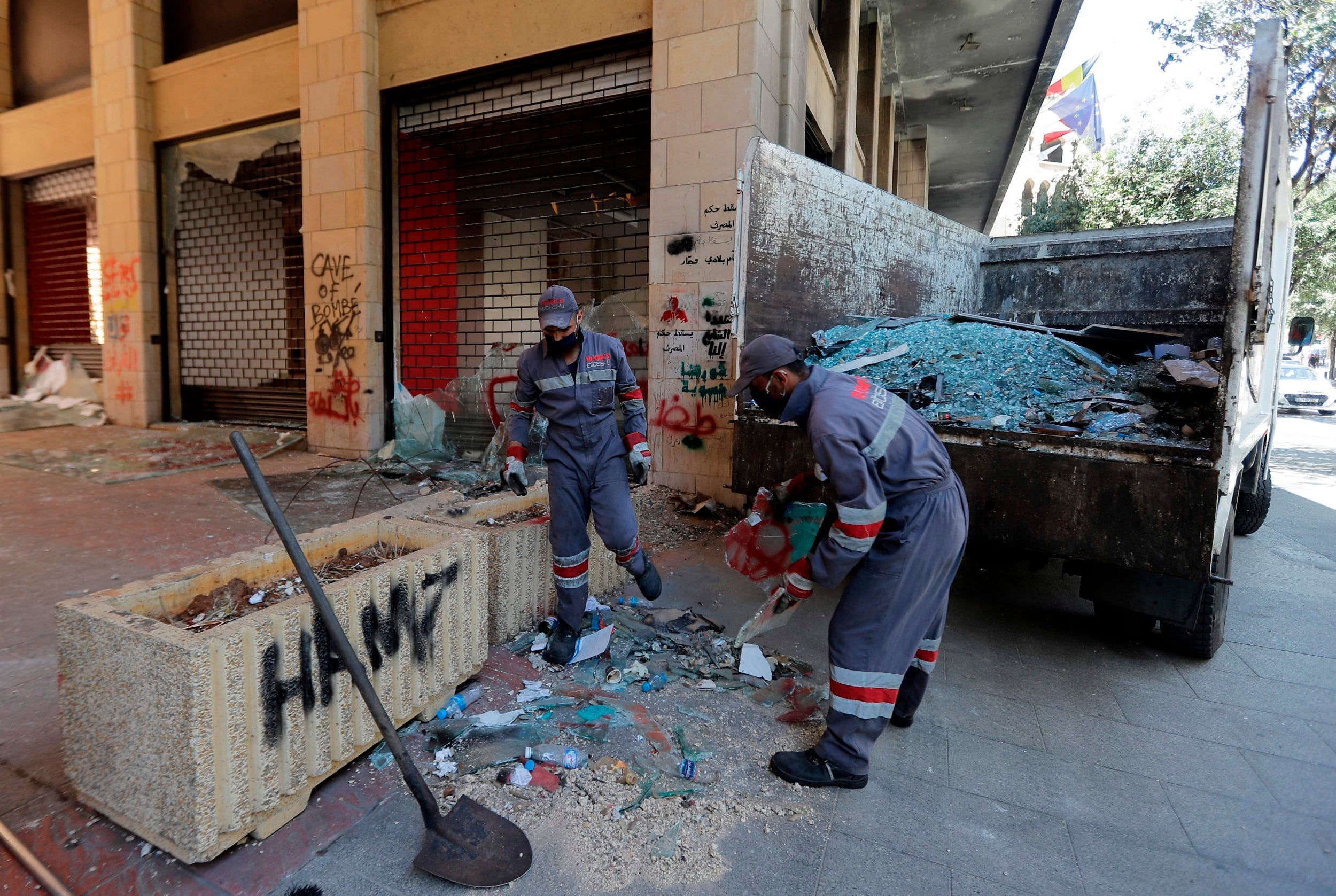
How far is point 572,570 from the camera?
3.22 metres

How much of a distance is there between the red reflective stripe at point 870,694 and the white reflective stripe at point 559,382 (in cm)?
181

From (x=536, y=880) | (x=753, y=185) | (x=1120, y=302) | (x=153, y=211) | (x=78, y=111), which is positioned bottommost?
(x=536, y=880)

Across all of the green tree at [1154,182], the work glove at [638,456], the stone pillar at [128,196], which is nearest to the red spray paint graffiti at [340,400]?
the stone pillar at [128,196]

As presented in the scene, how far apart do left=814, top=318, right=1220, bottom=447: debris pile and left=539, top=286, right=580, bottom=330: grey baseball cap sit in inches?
62.6

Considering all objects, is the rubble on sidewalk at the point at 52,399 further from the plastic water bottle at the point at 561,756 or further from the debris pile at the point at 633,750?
the plastic water bottle at the point at 561,756

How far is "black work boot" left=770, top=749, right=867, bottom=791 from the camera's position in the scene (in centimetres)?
225

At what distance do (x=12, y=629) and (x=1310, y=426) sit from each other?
21027mm

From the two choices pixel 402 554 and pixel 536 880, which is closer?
pixel 536 880

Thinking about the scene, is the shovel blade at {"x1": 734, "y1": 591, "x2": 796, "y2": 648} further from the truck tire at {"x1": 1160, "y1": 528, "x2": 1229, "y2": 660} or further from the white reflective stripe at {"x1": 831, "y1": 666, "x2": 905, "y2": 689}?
the truck tire at {"x1": 1160, "y1": 528, "x2": 1229, "y2": 660}

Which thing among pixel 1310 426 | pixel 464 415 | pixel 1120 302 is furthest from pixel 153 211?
pixel 1310 426

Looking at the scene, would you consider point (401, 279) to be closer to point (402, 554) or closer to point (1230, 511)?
point (402, 554)

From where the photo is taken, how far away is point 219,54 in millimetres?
8680

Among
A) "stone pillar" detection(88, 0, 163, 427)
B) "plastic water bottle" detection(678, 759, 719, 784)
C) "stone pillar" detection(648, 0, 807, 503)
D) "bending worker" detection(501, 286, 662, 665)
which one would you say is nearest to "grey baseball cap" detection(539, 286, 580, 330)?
"bending worker" detection(501, 286, 662, 665)

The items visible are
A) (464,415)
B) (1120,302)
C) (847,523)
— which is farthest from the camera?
(464,415)
